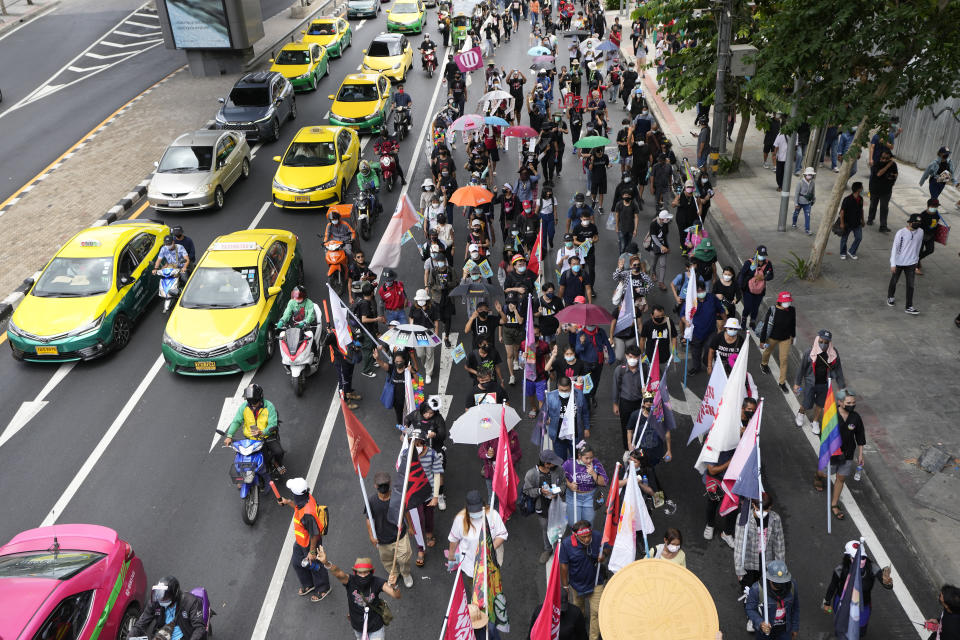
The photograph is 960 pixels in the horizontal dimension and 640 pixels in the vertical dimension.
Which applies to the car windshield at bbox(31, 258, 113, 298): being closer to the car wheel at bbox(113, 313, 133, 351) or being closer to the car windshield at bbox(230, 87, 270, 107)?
the car wheel at bbox(113, 313, 133, 351)

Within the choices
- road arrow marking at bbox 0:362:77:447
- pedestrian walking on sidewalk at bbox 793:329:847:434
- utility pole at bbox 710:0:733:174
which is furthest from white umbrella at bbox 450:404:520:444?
utility pole at bbox 710:0:733:174

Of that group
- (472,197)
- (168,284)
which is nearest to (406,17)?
(472,197)

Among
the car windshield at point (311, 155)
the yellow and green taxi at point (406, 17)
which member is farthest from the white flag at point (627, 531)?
the yellow and green taxi at point (406, 17)

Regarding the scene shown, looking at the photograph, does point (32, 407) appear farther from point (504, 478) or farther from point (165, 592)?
point (504, 478)

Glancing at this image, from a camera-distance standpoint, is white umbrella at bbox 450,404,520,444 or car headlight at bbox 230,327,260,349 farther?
car headlight at bbox 230,327,260,349

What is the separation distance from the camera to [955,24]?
14.2 metres

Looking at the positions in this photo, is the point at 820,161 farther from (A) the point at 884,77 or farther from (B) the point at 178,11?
(B) the point at 178,11

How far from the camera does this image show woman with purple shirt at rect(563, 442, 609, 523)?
9820 millimetres

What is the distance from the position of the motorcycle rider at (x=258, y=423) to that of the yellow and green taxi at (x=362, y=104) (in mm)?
16598

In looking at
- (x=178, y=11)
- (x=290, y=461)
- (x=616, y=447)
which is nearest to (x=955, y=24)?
(x=616, y=447)

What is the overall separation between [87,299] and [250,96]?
556 inches

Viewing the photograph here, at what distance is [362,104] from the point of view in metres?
27.4

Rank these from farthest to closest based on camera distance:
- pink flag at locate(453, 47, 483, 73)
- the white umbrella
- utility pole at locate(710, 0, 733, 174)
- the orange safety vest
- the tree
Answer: pink flag at locate(453, 47, 483, 73) < utility pole at locate(710, 0, 733, 174) < the tree < the white umbrella < the orange safety vest

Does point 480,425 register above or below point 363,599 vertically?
above
